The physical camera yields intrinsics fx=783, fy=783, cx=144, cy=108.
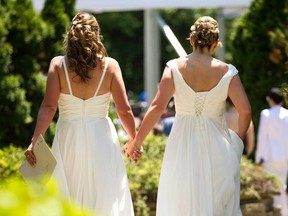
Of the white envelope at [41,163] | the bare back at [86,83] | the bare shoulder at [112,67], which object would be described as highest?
the bare shoulder at [112,67]

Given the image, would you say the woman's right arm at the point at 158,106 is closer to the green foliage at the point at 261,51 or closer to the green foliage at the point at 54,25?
the green foliage at the point at 54,25

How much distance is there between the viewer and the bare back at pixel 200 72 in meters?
5.41

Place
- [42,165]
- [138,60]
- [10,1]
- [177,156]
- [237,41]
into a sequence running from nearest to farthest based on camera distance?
[42,165] < [177,156] < [10,1] < [237,41] < [138,60]

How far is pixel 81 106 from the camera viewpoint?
546cm

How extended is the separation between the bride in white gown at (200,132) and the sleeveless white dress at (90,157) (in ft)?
0.70

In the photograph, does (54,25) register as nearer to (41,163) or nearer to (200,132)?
(200,132)

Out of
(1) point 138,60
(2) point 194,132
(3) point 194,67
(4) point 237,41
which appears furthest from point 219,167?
(1) point 138,60

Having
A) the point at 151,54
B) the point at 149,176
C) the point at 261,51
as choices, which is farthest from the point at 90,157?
the point at 151,54

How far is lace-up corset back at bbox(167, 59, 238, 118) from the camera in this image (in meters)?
5.43

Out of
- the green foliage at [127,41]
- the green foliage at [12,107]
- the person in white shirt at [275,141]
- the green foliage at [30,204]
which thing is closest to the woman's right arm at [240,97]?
the person in white shirt at [275,141]

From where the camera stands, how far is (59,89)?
5422 mm

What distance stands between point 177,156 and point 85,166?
66 centimetres

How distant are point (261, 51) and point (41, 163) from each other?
7.33 metres

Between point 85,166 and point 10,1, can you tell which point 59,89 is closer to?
point 85,166
